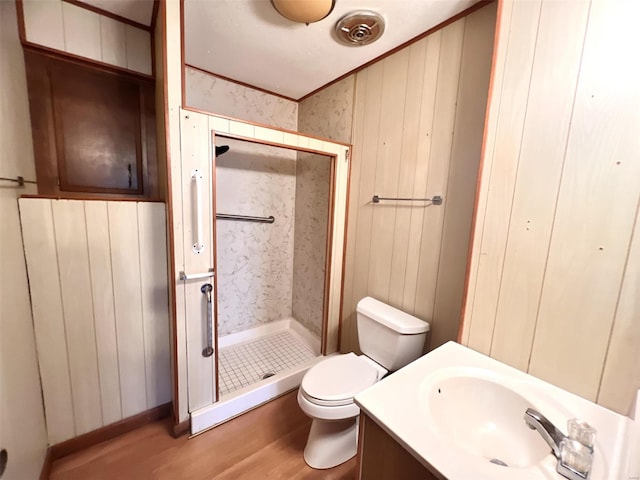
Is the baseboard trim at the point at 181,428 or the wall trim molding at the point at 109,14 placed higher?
the wall trim molding at the point at 109,14

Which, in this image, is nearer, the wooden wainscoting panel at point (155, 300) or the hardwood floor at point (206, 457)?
the hardwood floor at point (206, 457)

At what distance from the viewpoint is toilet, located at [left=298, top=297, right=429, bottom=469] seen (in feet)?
4.29

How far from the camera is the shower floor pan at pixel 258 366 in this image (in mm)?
1648

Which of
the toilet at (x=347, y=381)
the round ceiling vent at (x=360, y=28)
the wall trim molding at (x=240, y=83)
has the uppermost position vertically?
the wall trim molding at (x=240, y=83)

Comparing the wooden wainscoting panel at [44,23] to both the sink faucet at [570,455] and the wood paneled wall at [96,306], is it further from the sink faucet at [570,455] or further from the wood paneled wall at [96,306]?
the sink faucet at [570,455]

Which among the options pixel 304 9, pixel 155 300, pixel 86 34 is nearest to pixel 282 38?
pixel 304 9

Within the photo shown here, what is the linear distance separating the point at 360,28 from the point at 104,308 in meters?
1.98

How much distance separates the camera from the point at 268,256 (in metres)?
2.56

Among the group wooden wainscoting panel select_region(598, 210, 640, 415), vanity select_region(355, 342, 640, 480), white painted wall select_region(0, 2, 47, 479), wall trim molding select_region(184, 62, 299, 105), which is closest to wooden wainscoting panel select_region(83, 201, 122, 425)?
white painted wall select_region(0, 2, 47, 479)

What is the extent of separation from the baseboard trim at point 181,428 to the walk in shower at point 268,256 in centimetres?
50

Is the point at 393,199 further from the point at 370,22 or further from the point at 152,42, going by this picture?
the point at 152,42

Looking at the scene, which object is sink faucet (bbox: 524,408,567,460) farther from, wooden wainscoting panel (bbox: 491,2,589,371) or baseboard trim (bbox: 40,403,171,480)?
baseboard trim (bbox: 40,403,171,480)

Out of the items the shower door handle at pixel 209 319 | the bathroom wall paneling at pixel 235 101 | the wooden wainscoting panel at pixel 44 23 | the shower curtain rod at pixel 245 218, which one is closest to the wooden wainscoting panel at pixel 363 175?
the bathroom wall paneling at pixel 235 101

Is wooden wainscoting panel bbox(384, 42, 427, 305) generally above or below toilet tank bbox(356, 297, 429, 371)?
above
